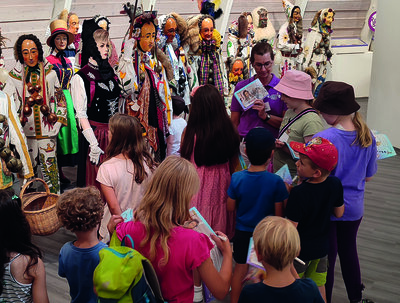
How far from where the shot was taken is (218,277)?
1984 millimetres

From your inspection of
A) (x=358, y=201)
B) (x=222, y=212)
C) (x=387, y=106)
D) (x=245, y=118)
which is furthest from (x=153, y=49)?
(x=387, y=106)

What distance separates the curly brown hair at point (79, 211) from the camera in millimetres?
2100

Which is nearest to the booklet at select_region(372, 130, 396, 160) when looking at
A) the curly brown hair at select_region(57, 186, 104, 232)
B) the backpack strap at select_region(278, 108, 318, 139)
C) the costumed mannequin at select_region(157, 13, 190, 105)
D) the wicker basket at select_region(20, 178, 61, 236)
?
the backpack strap at select_region(278, 108, 318, 139)

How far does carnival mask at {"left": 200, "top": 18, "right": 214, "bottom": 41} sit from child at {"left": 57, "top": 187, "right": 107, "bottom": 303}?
13.9 feet

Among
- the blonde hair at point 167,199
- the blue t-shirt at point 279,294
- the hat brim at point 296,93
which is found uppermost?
the hat brim at point 296,93

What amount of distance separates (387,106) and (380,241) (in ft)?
10.3

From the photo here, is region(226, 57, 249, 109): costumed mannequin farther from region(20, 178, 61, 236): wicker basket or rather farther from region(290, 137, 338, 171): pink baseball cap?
region(290, 137, 338, 171): pink baseball cap

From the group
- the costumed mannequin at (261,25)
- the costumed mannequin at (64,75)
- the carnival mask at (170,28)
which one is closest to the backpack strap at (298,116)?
the costumed mannequin at (64,75)

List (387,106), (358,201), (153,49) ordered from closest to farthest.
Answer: (358,201), (153,49), (387,106)

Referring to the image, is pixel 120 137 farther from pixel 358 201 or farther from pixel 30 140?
pixel 30 140

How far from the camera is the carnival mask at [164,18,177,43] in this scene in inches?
228

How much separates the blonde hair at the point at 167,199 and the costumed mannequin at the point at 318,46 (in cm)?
679

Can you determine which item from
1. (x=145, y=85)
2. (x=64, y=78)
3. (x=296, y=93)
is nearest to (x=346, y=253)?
(x=296, y=93)

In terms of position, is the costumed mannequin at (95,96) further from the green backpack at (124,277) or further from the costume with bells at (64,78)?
the green backpack at (124,277)
